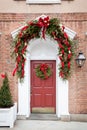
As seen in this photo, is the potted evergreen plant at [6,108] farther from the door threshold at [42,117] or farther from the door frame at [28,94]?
the door threshold at [42,117]

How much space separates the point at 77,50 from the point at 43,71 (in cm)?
161

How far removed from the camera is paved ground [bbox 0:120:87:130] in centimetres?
805

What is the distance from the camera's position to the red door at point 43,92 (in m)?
9.76

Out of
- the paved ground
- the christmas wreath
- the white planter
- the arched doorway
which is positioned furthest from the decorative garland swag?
the paved ground

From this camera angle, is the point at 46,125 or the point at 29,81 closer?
the point at 46,125

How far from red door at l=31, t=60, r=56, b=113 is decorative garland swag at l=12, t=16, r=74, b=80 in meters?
0.69

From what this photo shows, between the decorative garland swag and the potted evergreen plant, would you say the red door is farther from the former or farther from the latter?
the potted evergreen plant

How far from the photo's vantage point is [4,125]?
8172mm

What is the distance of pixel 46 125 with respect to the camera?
839 cm

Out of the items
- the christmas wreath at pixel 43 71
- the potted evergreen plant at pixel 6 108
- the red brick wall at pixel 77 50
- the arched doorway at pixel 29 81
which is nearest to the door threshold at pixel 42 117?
the arched doorway at pixel 29 81

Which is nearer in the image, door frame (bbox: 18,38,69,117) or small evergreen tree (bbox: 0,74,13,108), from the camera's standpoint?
small evergreen tree (bbox: 0,74,13,108)

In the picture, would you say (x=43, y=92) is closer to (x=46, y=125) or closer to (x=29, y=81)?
(x=29, y=81)

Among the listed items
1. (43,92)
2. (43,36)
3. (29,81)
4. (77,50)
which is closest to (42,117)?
(43,92)

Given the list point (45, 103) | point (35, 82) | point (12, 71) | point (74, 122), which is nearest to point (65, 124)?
point (74, 122)
